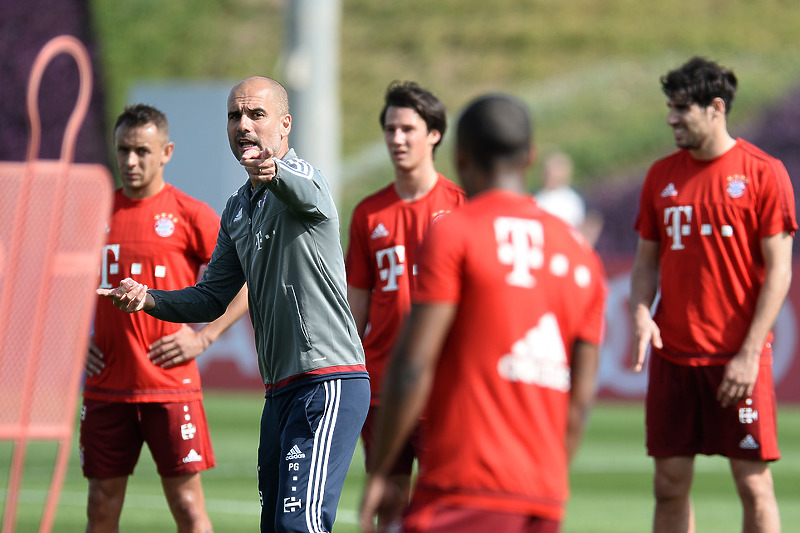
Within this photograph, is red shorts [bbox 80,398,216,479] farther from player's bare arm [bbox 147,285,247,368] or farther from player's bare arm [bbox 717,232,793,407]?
player's bare arm [bbox 717,232,793,407]

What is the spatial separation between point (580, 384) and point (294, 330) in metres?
1.97

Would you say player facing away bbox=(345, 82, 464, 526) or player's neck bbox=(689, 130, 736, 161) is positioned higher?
player's neck bbox=(689, 130, 736, 161)

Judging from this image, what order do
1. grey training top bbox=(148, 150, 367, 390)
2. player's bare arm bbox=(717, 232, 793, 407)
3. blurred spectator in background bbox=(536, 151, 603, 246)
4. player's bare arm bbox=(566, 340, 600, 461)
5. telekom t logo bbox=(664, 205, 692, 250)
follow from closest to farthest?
→ player's bare arm bbox=(566, 340, 600, 461), grey training top bbox=(148, 150, 367, 390), player's bare arm bbox=(717, 232, 793, 407), telekom t logo bbox=(664, 205, 692, 250), blurred spectator in background bbox=(536, 151, 603, 246)

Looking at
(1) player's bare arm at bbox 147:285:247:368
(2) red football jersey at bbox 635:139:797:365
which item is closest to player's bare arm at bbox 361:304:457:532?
(1) player's bare arm at bbox 147:285:247:368

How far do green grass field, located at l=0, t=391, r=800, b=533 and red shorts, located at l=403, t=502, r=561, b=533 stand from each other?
5.44 metres

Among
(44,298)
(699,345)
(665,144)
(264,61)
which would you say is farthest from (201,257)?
(264,61)

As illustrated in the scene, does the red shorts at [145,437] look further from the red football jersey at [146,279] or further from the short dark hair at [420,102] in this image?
the short dark hair at [420,102]

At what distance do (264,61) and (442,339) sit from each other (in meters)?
33.1

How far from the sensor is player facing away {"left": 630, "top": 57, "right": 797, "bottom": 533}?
7.16 metres

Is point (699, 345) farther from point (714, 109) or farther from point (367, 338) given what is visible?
point (367, 338)

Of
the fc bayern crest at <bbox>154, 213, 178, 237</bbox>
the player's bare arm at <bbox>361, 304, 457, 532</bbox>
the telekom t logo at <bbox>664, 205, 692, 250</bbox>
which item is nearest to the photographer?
the player's bare arm at <bbox>361, 304, 457, 532</bbox>

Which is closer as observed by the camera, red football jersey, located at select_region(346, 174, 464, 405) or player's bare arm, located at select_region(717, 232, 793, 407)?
player's bare arm, located at select_region(717, 232, 793, 407)

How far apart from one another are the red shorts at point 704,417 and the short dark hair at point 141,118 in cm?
315

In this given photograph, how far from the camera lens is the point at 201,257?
7715 millimetres
